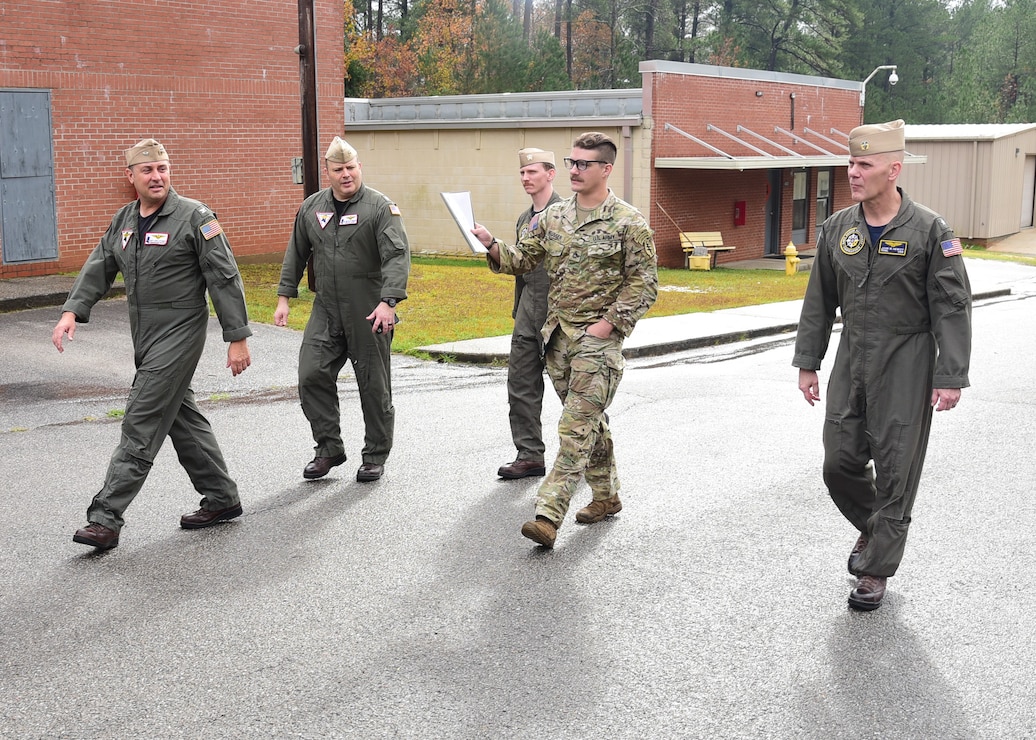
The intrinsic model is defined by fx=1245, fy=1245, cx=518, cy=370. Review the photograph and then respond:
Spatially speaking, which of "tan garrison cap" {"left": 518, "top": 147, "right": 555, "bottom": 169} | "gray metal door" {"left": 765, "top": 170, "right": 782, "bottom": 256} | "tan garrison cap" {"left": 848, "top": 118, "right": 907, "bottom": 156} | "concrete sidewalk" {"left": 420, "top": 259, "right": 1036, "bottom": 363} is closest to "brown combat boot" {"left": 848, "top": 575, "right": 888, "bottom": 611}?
"tan garrison cap" {"left": 848, "top": 118, "right": 907, "bottom": 156}

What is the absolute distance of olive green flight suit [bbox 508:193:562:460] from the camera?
25.9ft

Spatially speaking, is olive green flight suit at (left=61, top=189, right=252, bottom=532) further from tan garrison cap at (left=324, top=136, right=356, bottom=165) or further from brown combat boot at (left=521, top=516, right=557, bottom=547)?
brown combat boot at (left=521, top=516, right=557, bottom=547)

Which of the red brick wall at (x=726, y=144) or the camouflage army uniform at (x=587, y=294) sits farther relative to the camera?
the red brick wall at (x=726, y=144)

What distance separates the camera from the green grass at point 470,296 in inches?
584

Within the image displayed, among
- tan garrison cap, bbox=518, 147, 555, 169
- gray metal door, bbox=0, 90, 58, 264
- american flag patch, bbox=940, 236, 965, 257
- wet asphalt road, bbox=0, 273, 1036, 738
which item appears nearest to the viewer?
wet asphalt road, bbox=0, 273, 1036, 738

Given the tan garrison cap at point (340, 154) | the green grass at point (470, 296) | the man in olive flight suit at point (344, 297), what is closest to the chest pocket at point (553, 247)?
the man in olive flight suit at point (344, 297)

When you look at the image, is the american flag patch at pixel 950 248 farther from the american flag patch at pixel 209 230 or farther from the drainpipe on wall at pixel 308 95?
the drainpipe on wall at pixel 308 95

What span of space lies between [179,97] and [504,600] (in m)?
15.8

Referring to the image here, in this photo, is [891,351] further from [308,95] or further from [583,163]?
[308,95]

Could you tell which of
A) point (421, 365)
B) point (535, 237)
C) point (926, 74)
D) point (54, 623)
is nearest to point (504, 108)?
point (421, 365)

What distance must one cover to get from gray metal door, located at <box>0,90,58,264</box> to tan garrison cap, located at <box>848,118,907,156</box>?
14.5 metres

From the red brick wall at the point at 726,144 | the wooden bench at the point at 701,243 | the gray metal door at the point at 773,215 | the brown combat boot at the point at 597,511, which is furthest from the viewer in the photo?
the gray metal door at the point at 773,215

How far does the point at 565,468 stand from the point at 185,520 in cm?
210

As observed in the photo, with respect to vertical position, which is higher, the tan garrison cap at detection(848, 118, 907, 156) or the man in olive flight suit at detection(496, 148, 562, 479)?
the tan garrison cap at detection(848, 118, 907, 156)
